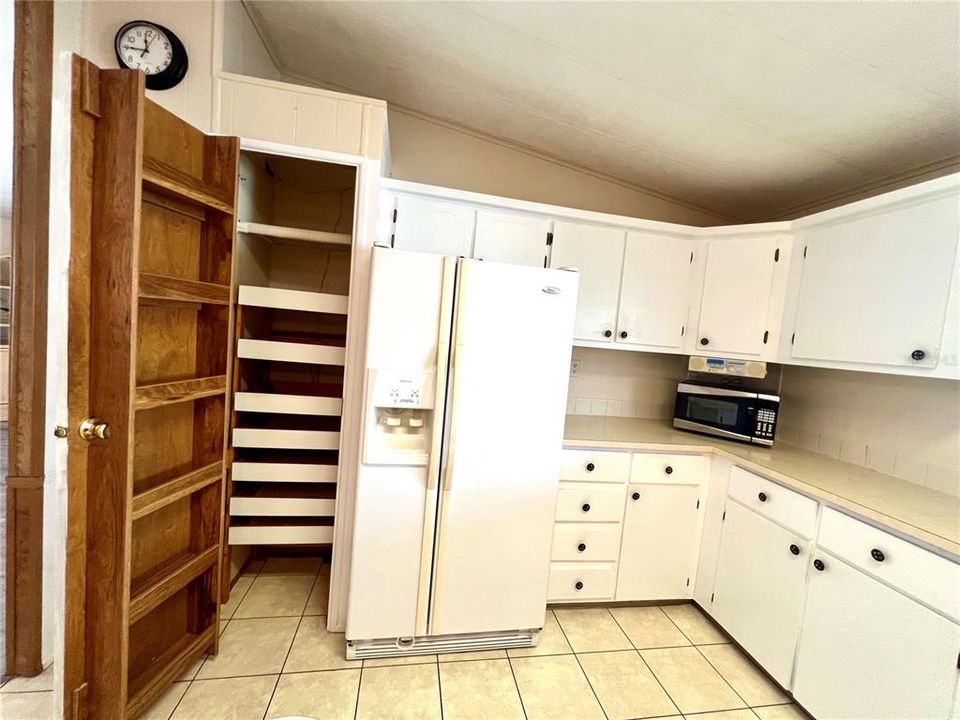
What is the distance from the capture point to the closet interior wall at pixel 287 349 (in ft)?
5.61

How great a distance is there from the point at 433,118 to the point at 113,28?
56.2 inches

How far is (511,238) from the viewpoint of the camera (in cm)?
209

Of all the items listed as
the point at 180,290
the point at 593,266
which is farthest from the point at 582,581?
the point at 180,290

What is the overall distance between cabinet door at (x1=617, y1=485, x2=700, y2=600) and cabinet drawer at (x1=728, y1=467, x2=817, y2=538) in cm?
23

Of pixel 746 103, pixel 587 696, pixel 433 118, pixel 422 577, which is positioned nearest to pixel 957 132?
pixel 746 103

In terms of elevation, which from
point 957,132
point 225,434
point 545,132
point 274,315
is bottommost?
point 225,434

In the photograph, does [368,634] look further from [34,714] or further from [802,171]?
[802,171]

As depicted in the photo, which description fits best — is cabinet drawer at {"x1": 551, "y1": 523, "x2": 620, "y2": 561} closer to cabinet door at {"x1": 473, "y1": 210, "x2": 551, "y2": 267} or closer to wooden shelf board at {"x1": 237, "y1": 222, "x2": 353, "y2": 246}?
cabinet door at {"x1": 473, "y1": 210, "x2": 551, "y2": 267}

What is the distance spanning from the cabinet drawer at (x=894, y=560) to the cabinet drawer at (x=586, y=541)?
0.83m

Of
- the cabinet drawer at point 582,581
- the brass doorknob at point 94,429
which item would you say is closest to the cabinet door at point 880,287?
the cabinet drawer at point 582,581

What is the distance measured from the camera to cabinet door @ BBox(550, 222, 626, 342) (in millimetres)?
2154

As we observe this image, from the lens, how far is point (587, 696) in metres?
1.54

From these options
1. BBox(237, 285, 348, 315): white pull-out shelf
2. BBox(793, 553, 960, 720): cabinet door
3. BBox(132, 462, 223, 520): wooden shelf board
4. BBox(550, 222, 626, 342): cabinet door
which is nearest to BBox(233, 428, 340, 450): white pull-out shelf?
BBox(132, 462, 223, 520): wooden shelf board

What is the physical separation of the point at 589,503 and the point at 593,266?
1.29 metres
